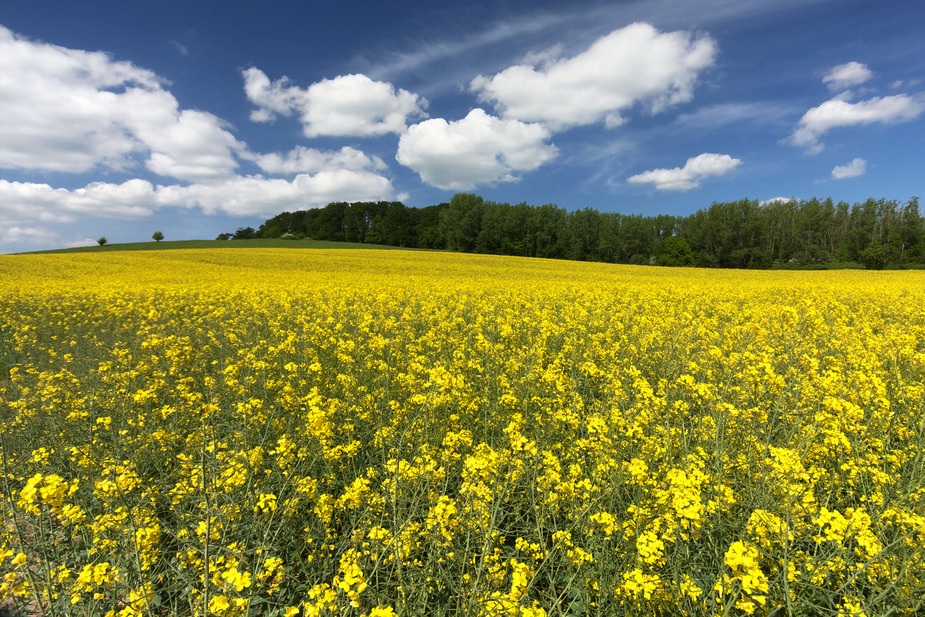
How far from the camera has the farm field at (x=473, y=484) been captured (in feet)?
6.56

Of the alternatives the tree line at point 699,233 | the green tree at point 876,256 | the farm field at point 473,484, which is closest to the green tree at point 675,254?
the tree line at point 699,233

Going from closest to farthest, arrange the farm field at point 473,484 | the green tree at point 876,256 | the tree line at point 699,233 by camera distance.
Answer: the farm field at point 473,484
the green tree at point 876,256
the tree line at point 699,233

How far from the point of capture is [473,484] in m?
2.17

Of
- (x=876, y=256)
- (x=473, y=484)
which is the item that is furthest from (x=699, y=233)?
(x=473, y=484)

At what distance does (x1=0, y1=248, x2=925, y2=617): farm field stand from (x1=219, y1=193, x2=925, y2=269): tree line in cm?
5647

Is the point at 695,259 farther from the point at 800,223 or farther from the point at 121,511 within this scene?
the point at 121,511

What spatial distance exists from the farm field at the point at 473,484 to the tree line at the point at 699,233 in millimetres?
56474

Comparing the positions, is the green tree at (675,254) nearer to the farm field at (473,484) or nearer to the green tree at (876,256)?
the green tree at (876,256)

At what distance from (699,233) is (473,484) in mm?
67857

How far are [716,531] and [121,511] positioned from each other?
399 centimetres

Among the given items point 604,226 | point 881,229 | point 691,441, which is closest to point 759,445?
point 691,441

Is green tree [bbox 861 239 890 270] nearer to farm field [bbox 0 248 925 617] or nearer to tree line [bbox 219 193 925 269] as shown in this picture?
tree line [bbox 219 193 925 269]

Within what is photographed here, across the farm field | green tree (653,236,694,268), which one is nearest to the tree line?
green tree (653,236,694,268)

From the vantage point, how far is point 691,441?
3605 mm
